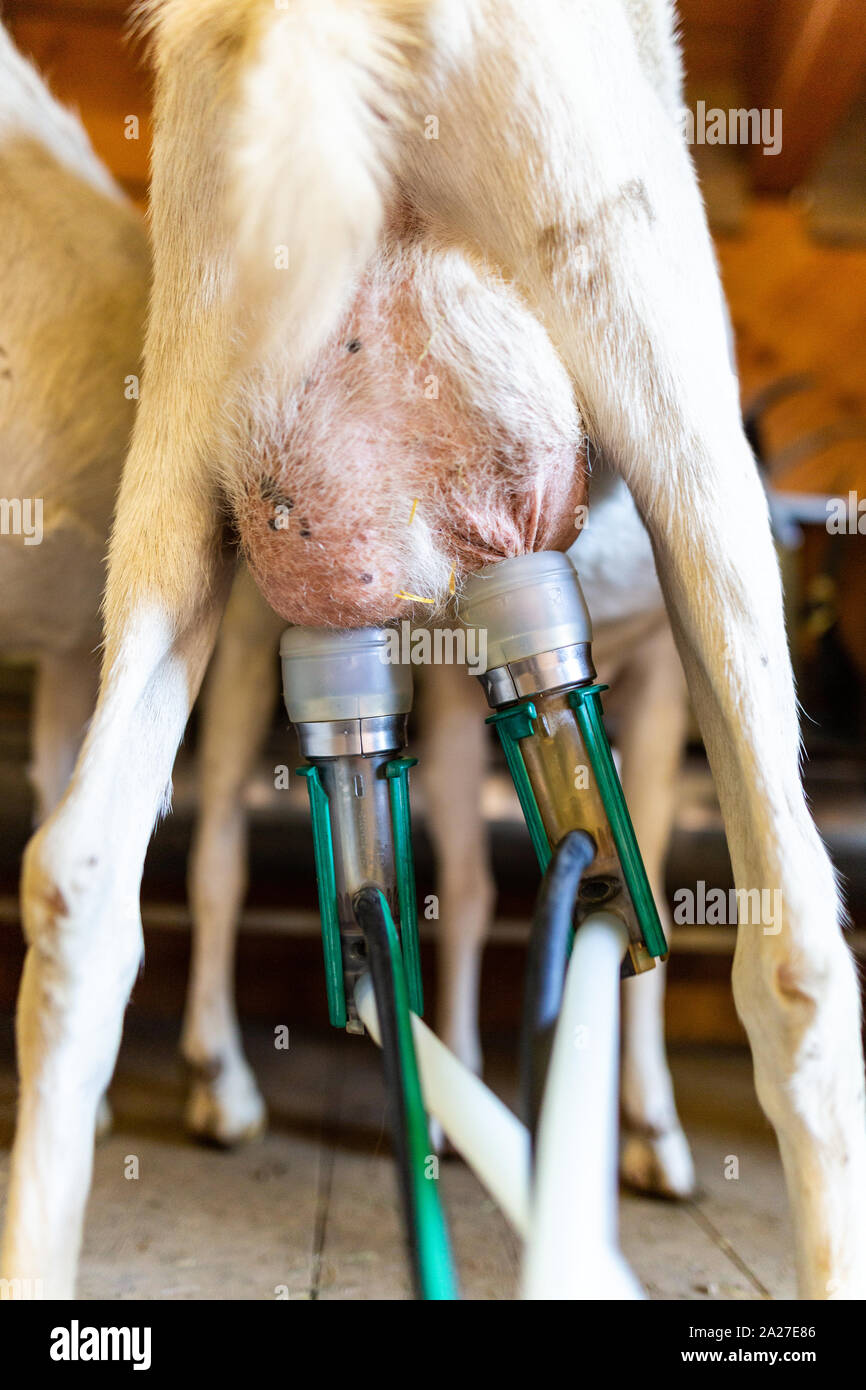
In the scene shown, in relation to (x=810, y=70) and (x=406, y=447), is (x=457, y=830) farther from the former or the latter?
(x=810, y=70)

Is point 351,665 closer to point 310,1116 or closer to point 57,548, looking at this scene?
point 57,548

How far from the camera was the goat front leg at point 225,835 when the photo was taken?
→ 1.38 meters

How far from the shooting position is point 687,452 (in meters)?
0.79

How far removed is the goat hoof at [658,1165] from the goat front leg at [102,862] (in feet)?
2.34

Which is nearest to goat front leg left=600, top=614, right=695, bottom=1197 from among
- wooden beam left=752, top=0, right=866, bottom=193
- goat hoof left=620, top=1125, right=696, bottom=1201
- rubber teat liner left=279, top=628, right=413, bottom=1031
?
goat hoof left=620, top=1125, right=696, bottom=1201

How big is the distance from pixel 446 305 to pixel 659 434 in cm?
19

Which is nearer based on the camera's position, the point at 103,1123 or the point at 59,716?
the point at 103,1123

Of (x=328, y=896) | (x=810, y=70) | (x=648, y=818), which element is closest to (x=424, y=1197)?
(x=328, y=896)

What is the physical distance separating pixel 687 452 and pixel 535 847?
0.35m

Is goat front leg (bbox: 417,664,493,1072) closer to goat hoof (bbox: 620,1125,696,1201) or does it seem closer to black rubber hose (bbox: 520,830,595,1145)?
goat hoof (bbox: 620,1125,696,1201)

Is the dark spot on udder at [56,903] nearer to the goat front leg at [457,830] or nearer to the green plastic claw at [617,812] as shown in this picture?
the green plastic claw at [617,812]

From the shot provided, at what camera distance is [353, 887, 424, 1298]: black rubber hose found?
0.60 metres

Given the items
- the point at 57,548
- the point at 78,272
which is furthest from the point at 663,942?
the point at 78,272
